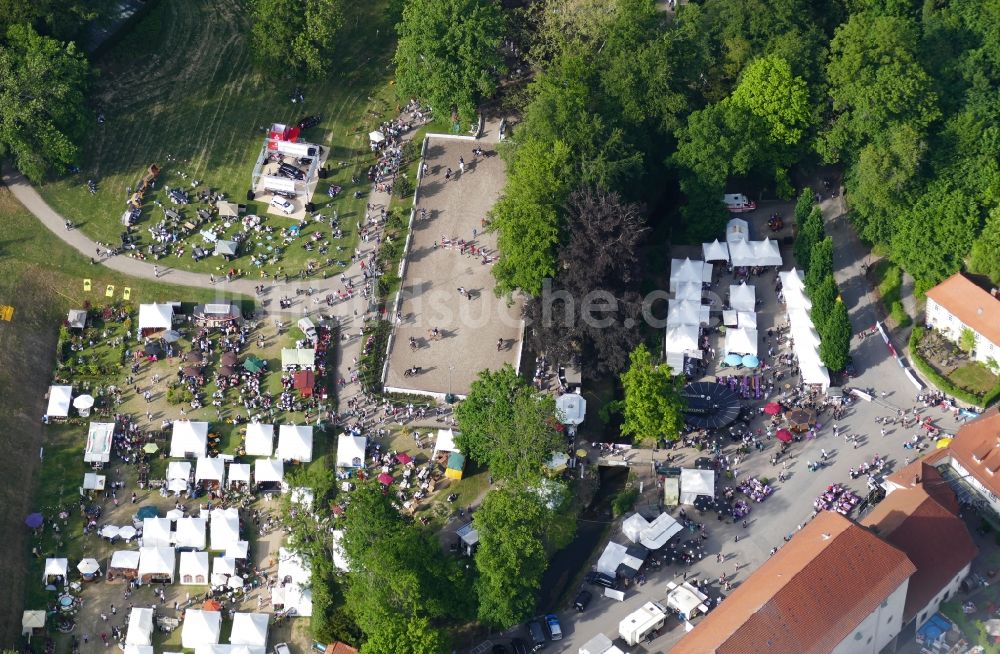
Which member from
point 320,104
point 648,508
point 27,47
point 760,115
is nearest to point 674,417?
point 648,508

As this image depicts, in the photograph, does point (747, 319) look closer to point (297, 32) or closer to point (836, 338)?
point (836, 338)

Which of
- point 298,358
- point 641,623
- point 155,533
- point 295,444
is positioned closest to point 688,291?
point 641,623

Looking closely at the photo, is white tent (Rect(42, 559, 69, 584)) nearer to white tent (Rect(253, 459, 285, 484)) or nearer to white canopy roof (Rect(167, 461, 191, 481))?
white canopy roof (Rect(167, 461, 191, 481))

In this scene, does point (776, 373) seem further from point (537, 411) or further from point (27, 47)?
point (27, 47)

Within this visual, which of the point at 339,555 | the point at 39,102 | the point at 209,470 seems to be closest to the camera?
the point at 339,555

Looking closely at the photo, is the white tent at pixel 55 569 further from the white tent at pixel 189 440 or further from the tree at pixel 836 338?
the tree at pixel 836 338
